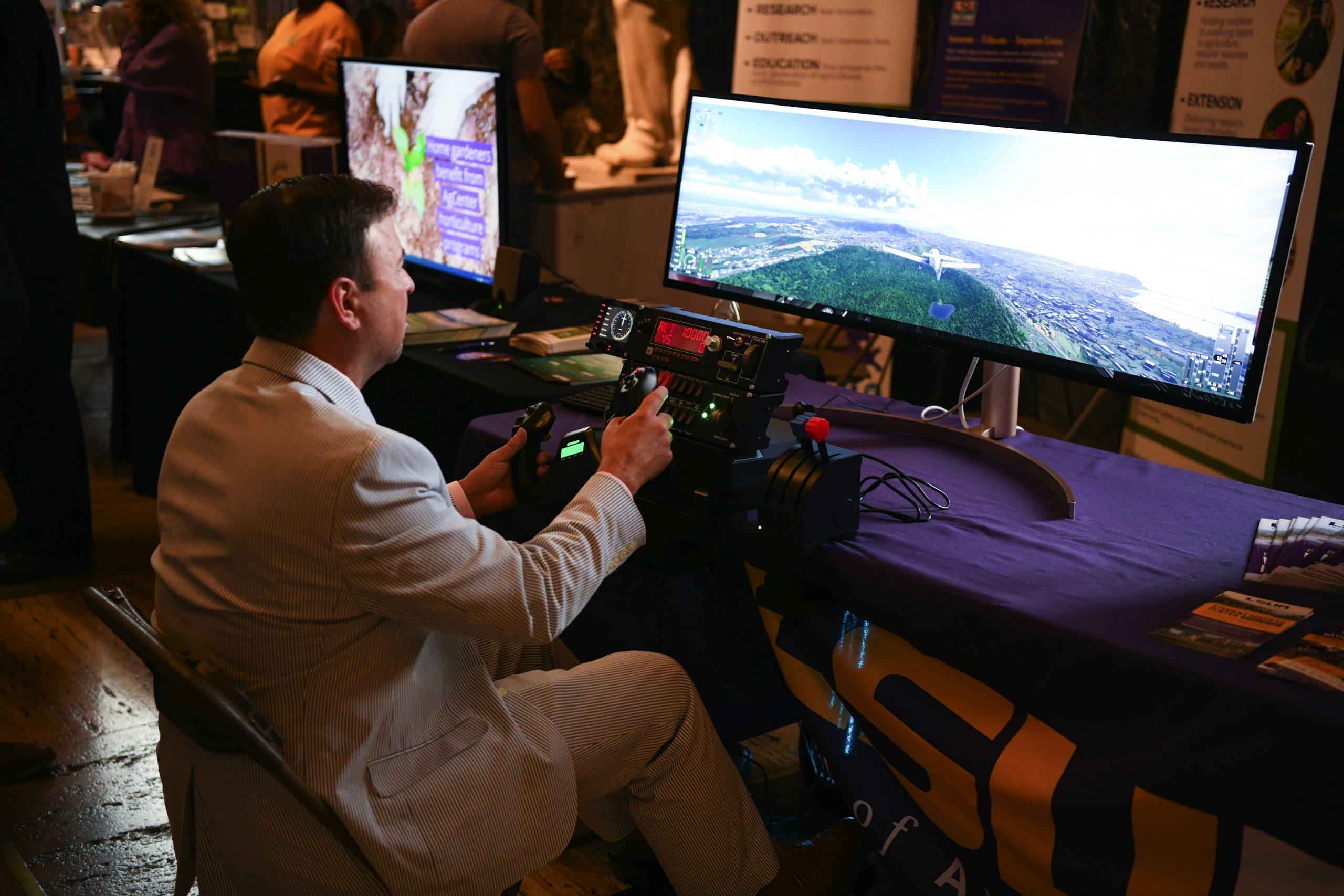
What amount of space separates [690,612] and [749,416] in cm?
50

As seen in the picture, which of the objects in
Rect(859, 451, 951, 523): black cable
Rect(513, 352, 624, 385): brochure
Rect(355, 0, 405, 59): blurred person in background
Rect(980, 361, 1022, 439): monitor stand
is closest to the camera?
Rect(859, 451, 951, 523): black cable

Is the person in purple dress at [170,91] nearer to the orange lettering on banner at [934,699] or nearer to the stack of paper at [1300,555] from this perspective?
the orange lettering on banner at [934,699]

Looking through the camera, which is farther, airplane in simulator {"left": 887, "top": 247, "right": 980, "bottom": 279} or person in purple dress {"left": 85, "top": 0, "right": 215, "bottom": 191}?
person in purple dress {"left": 85, "top": 0, "right": 215, "bottom": 191}

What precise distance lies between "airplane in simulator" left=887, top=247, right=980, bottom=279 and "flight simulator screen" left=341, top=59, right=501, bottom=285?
46.8 inches

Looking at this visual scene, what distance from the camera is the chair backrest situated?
985mm

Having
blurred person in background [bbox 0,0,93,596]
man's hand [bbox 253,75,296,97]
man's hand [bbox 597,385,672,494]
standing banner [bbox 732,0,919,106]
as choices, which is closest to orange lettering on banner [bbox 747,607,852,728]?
man's hand [bbox 597,385,672,494]

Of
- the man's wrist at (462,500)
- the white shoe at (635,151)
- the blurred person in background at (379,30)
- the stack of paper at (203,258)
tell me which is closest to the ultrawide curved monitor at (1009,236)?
the man's wrist at (462,500)

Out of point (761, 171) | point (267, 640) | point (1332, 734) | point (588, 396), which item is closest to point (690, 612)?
point (588, 396)

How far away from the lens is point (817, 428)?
4.42 ft

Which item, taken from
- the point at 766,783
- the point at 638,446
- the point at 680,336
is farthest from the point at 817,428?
the point at 766,783

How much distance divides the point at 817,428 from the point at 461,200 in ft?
5.23

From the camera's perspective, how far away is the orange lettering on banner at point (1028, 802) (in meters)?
1.23

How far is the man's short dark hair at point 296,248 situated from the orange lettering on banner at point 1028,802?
89 cm

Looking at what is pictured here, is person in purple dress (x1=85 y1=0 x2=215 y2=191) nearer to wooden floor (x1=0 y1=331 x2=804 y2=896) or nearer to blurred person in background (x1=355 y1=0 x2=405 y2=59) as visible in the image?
blurred person in background (x1=355 y1=0 x2=405 y2=59)
